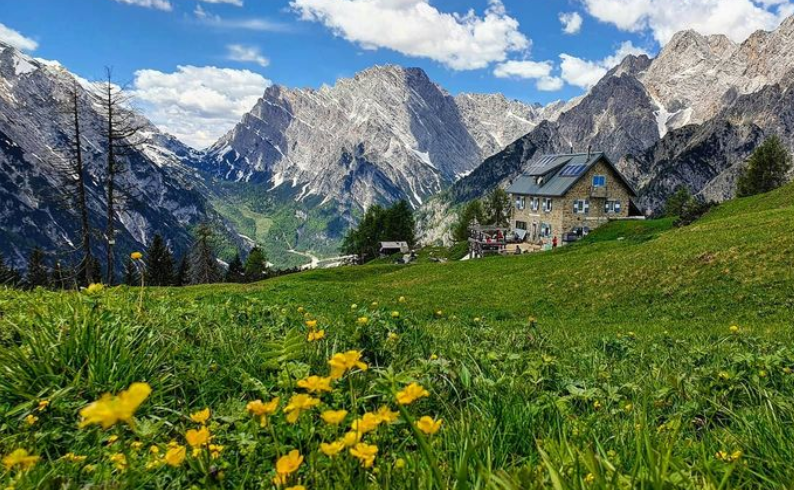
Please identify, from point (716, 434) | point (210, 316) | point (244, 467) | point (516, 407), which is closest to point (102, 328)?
point (210, 316)

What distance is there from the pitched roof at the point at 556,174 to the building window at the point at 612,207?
284 cm

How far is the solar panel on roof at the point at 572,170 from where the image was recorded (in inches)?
2714

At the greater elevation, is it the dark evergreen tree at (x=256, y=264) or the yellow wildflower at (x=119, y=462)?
the yellow wildflower at (x=119, y=462)

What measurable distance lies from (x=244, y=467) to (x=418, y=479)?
1.22 metres

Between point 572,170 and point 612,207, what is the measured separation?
7.86m

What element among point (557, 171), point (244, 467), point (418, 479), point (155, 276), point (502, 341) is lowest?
point (155, 276)

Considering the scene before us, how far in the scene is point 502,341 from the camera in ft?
27.5

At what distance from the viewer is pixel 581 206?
228ft

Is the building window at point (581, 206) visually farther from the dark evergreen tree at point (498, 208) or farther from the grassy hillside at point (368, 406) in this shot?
the grassy hillside at point (368, 406)

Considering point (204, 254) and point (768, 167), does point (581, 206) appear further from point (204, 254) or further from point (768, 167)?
point (204, 254)

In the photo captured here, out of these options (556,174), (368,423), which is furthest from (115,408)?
(556,174)

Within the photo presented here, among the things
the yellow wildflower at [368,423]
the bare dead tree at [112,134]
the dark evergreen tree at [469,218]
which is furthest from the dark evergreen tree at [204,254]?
the yellow wildflower at [368,423]

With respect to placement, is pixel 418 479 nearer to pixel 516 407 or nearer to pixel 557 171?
pixel 516 407

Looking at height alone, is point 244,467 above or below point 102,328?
below
